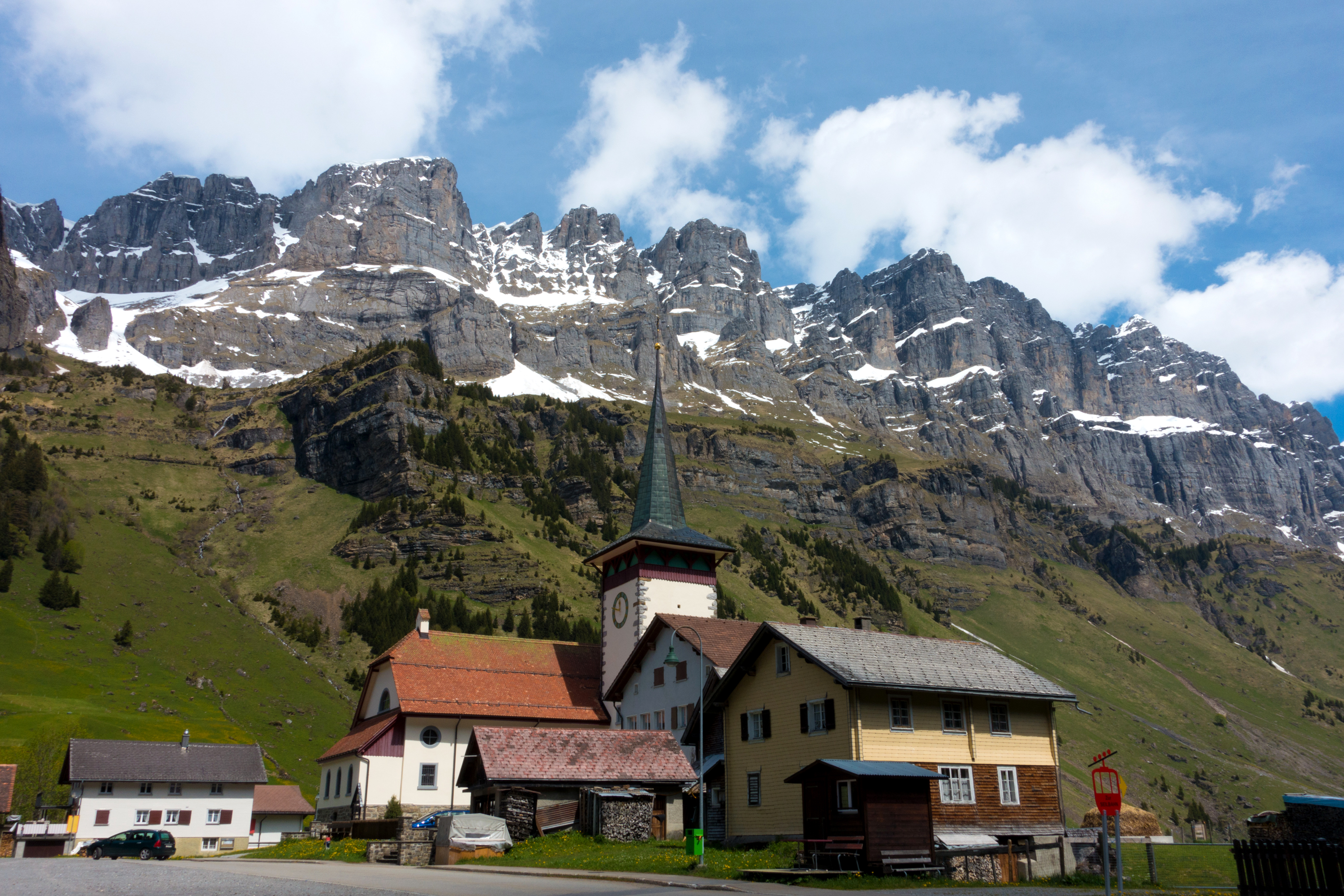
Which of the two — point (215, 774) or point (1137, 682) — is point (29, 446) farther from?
point (1137, 682)

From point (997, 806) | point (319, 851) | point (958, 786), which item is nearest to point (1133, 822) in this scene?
point (997, 806)

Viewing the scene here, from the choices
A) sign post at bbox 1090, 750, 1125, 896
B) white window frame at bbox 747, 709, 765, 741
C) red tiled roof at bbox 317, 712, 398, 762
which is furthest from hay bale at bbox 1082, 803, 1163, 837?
red tiled roof at bbox 317, 712, 398, 762

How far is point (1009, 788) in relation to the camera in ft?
134

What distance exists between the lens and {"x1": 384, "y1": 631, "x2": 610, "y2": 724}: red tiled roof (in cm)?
5991

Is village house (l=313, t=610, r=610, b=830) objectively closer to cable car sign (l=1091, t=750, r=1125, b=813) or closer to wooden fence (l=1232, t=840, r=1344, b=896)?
cable car sign (l=1091, t=750, r=1125, b=813)

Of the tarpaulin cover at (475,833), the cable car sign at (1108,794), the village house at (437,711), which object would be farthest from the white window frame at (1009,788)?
the village house at (437,711)

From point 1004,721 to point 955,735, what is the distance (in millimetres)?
2990

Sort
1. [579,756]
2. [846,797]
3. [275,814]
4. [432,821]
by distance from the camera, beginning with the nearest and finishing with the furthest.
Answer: [846,797]
[432,821]
[579,756]
[275,814]

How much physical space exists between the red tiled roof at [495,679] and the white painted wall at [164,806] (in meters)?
20.3

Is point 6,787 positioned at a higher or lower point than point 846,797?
lower

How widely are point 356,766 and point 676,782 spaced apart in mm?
22049

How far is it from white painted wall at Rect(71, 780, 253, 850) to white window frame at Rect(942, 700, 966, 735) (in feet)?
182

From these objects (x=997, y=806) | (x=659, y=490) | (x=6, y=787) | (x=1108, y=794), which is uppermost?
(x=659, y=490)

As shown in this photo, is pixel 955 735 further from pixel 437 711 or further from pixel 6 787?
A: pixel 6 787
